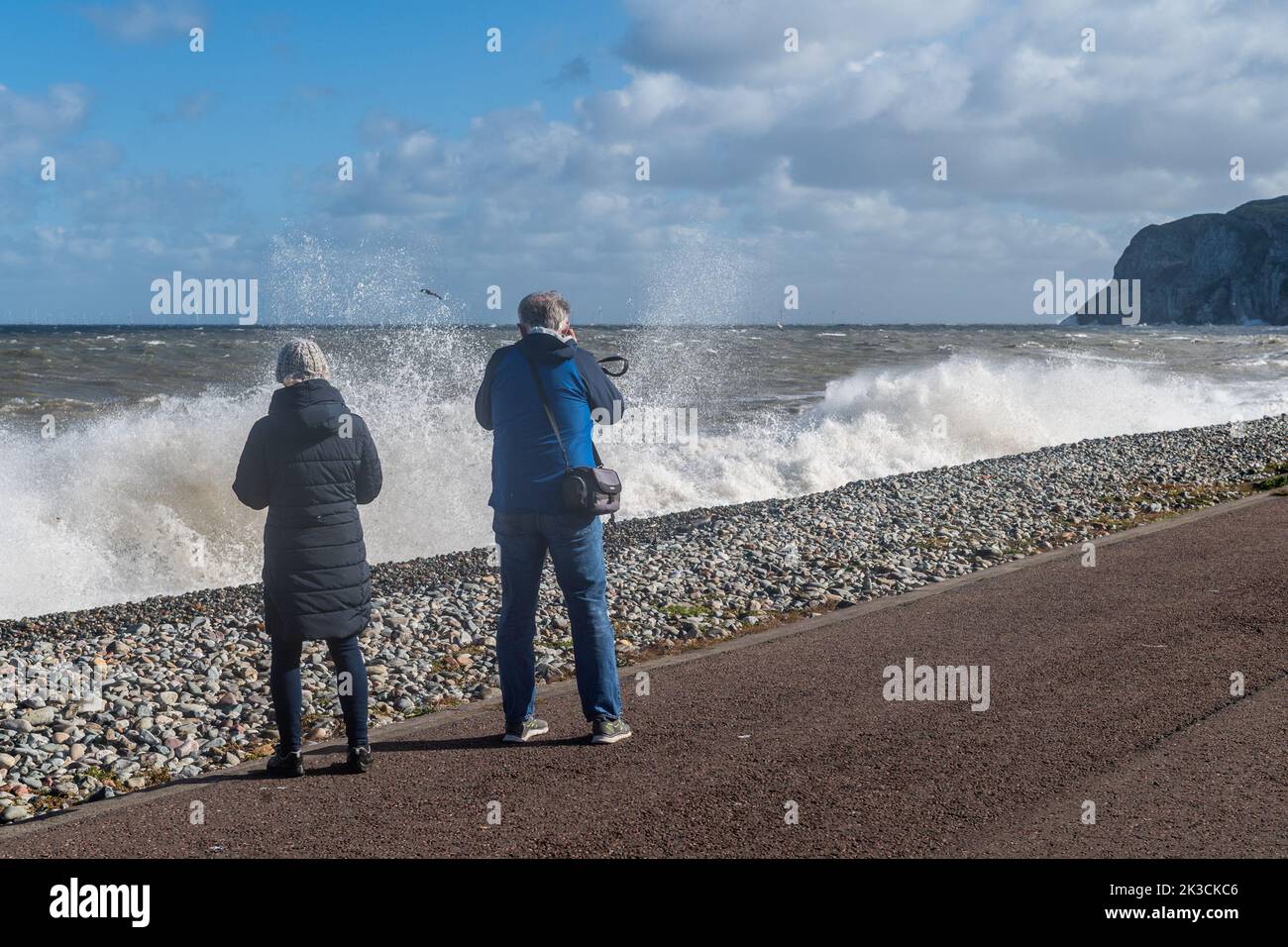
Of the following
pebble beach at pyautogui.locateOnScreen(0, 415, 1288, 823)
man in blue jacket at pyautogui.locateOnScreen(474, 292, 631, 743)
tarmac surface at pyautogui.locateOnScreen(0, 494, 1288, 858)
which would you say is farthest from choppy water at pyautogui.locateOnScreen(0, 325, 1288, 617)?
man in blue jacket at pyautogui.locateOnScreen(474, 292, 631, 743)

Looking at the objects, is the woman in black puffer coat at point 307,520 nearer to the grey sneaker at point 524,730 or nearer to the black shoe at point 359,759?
the black shoe at point 359,759

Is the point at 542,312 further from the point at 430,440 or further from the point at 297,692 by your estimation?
the point at 430,440

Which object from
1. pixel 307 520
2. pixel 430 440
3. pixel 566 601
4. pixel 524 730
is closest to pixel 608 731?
pixel 524 730

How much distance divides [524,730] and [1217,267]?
18735 cm

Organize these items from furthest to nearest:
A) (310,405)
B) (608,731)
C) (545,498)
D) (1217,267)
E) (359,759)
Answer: (1217,267) → (608,731) → (545,498) → (359,759) → (310,405)

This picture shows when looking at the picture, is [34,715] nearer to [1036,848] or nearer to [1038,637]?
[1036,848]

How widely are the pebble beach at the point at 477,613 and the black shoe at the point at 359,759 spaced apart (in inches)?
35.1

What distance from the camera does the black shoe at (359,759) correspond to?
5438 mm

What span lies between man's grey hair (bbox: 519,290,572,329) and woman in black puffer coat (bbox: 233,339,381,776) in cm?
98

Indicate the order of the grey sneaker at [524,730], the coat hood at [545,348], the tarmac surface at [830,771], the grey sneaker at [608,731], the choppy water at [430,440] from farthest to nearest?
the choppy water at [430,440] < the grey sneaker at [524,730] < the grey sneaker at [608,731] < the coat hood at [545,348] < the tarmac surface at [830,771]

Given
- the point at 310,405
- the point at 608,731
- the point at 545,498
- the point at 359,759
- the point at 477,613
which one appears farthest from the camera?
the point at 477,613

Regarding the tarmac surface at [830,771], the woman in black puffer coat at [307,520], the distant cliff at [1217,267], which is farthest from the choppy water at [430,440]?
the distant cliff at [1217,267]

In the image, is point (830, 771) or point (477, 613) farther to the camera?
point (477, 613)

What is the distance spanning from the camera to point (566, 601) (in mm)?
5664
